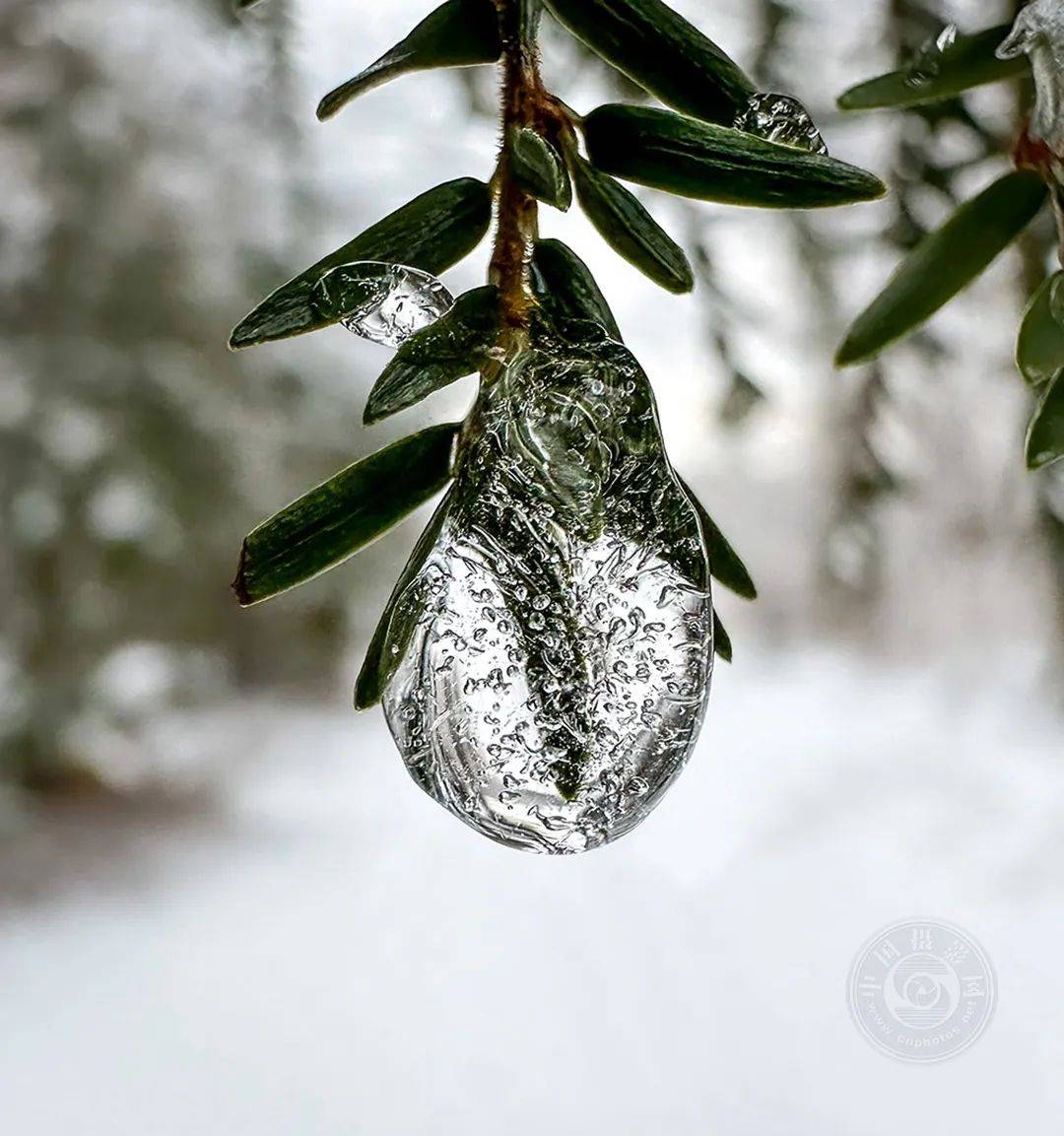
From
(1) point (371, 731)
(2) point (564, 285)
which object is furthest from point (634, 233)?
(1) point (371, 731)

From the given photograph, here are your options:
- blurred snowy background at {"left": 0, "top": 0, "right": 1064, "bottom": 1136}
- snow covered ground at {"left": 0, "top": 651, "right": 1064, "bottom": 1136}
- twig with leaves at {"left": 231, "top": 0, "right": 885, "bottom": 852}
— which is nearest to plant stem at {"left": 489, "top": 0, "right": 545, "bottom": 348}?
twig with leaves at {"left": 231, "top": 0, "right": 885, "bottom": 852}

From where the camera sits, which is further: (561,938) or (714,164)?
(561,938)

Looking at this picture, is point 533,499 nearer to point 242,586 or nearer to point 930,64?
point 242,586

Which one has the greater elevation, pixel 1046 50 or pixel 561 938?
pixel 1046 50

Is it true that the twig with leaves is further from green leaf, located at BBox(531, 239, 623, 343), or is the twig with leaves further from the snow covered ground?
the snow covered ground

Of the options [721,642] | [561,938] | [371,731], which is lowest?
[561,938]

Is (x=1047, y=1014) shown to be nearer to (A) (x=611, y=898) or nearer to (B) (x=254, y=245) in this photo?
(A) (x=611, y=898)

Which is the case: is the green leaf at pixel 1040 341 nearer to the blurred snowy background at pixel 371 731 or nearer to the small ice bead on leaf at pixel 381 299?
the small ice bead on leaf at pixel 381 299
